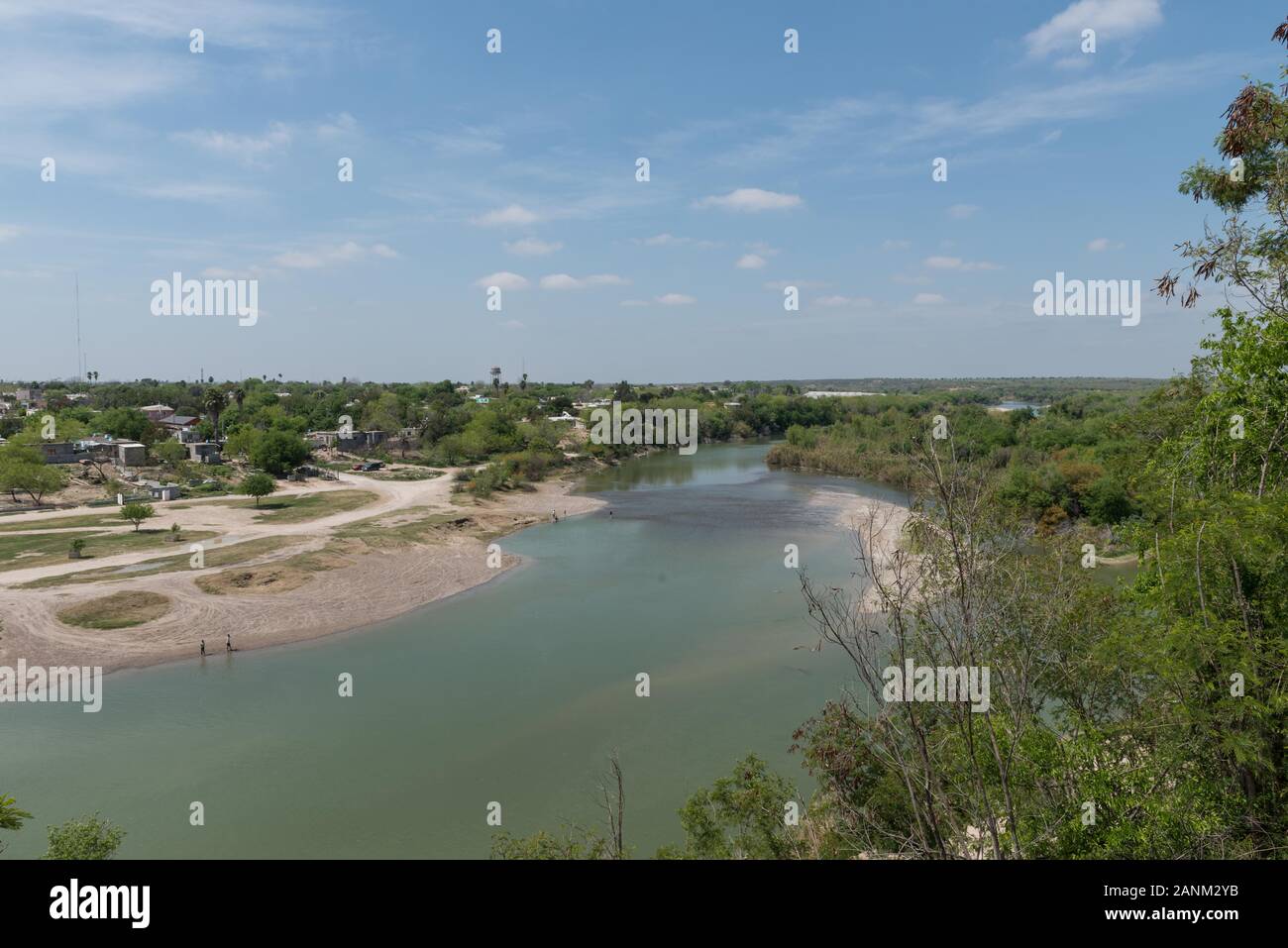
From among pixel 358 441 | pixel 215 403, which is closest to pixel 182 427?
pixel 215 403

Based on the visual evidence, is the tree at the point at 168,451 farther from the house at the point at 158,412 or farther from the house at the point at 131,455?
A: the house at the point at 158,412

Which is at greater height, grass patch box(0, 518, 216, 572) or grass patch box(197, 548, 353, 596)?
grass patch box(0, 518, 216, 572)

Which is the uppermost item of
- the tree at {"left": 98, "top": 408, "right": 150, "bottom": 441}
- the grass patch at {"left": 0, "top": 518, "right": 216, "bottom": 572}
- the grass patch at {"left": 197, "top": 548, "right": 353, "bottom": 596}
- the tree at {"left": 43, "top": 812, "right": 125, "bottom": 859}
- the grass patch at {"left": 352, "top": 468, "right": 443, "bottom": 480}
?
the tree at {"left": 98, "top": 408, "right": 150, "bottom": 441}

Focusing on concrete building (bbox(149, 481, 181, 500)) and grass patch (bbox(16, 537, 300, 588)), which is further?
concrete building (bbox(149, 481, 181, 500))

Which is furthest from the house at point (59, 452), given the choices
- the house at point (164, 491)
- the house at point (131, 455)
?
the house at point (164, 491)

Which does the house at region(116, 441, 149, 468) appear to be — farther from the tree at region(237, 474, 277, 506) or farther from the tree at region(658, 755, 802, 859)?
the tree at region(658, 755, 802, 859)

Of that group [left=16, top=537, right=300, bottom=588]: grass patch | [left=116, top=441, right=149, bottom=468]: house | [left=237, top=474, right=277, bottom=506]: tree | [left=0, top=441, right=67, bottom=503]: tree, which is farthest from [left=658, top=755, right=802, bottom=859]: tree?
[left=116, top=441, right=149, bottom=468]: house

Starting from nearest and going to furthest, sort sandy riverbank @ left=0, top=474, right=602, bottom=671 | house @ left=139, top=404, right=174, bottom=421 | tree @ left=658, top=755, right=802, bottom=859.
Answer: tree @ left=658, top=755, right=802, bottom=859, sandy riverbank @ left=0, top=474, right=602, bottom=671, house @ left=139, top=404, right=174, bottom=421
